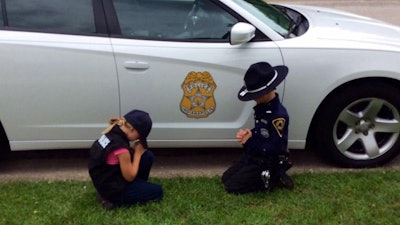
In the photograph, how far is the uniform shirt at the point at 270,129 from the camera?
3.50 m

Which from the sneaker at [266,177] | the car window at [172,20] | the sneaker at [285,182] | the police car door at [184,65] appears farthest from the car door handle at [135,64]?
the sneaker at [285,182]

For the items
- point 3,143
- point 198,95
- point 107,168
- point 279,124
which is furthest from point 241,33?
point 3,143

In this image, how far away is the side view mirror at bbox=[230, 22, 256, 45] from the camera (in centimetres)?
354

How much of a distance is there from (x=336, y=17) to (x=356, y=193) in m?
1.56

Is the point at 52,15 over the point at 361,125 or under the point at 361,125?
over

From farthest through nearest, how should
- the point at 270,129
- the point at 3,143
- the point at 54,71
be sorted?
the point at 3,143
the point at 54,71
the point at 270,129

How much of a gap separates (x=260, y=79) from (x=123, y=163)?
3.36 ft

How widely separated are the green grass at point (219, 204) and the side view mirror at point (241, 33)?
1.02 metres

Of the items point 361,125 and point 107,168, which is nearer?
point 107,168

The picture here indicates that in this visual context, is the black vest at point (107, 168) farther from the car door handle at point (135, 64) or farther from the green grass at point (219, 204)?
the car door handle at point (135, 64)

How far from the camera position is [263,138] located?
3561 mm

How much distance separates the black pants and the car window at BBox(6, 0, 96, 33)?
4.67 feet

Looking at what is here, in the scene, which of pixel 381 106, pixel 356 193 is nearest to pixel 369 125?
pixel 381 106

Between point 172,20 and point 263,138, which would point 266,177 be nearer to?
point 263,138
